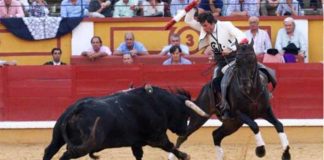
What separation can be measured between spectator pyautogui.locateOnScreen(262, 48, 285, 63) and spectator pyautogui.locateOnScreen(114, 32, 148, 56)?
1569 mm

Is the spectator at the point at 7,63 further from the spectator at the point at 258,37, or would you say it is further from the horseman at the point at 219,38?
the horseman at the point at 219,38

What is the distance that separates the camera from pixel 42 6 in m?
13.2

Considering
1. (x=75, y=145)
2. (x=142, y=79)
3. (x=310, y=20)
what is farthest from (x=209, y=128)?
(x=75, y=145)

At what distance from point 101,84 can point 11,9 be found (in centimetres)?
177

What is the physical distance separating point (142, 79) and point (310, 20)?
8.29ft

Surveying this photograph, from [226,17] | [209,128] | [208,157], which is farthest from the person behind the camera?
[226,17]

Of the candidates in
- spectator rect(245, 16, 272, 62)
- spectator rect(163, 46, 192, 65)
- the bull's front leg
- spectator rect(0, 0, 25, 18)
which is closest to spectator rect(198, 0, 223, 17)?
spectator rect(245, 16, 272, 62)

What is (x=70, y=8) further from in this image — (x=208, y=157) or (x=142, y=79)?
(x=208, y=157)

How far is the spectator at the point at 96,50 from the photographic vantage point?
1266cm

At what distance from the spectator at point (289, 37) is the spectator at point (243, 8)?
19.7 inches

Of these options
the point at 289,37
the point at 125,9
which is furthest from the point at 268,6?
the point at 125,9

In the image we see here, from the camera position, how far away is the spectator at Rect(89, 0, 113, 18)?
13.3m

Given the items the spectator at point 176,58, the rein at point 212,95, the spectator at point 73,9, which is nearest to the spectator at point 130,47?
the spectator at point 176,58

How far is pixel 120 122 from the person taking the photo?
8047 mm
